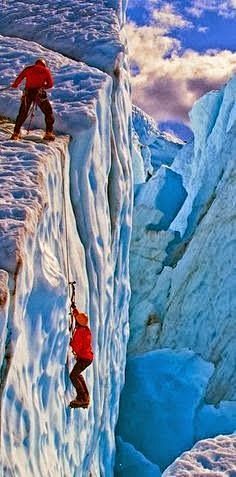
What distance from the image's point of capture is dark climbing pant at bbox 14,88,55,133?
29.1 feet

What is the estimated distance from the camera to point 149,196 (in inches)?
1213

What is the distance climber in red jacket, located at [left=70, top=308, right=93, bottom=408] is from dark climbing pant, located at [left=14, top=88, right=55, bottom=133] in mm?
2223

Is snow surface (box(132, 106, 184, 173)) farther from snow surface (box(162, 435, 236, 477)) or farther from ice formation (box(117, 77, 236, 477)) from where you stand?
snow surface (box(162, 435, 236, 477))

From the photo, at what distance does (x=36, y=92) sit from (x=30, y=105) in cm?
17

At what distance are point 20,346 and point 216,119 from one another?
→ 23.4 metres

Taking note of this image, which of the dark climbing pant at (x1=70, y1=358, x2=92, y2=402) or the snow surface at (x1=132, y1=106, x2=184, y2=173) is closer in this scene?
the dark climbing pant at (x1=70, y1=358, x2=92, y2=402)

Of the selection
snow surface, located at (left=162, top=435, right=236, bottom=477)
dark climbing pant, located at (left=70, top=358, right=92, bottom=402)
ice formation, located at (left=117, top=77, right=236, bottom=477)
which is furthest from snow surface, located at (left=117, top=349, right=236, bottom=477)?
snow surface, located at (left=162, top=435, right=236, bottom=477)

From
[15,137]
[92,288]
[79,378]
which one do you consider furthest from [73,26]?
[79,378]

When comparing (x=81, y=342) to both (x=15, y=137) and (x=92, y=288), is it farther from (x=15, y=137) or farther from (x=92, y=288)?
(x=15, y=137)

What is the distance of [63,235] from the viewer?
8.71 meters

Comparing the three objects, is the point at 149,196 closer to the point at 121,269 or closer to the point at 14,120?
the point at 121,269

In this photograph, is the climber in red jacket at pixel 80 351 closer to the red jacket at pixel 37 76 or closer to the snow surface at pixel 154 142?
the red jacket at pixel 37 76

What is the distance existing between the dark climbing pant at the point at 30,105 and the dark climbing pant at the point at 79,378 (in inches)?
106

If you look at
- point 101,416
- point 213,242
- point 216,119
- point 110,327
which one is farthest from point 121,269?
point 216,119
